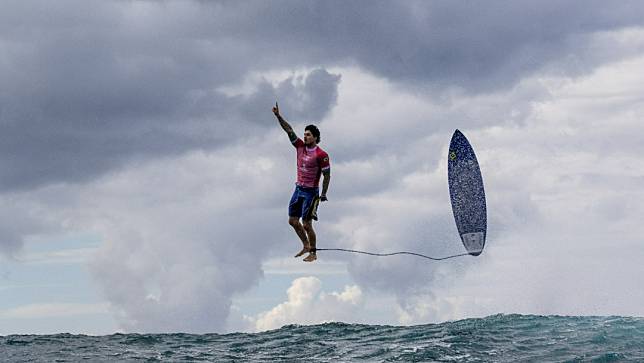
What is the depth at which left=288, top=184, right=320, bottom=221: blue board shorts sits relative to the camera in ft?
64.2

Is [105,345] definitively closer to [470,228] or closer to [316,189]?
[316,189]

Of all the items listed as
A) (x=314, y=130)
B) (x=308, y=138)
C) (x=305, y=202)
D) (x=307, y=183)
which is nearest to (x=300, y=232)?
(x=305, y=202)

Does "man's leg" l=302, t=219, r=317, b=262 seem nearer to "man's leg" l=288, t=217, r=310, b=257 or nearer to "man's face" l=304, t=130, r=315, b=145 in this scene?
"man's leg" l=288, t=217, r=310, b=257

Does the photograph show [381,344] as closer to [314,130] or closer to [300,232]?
[300,232]

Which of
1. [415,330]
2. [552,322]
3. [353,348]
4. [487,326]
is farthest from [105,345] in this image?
[552,322]

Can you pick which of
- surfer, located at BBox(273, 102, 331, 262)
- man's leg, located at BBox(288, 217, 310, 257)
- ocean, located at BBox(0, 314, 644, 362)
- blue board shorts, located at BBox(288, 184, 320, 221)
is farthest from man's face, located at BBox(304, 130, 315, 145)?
ocean, located at BBox(0, 314, 644, 362)

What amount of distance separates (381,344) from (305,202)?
4308 millimetres

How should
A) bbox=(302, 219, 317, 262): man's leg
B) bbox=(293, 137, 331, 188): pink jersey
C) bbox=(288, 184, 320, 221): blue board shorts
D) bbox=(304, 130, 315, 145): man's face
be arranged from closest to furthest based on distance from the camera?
bbox=(304, 130, 315, 145): man's face, bbox=(293, 137, 331, 188): pink jersey, bbox=(288, 184, 320, 221): blue board shorts, bbox=(302, 219, 317, 262): man's leg

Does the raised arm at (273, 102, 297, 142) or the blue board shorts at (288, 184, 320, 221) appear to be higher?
the raised arm at (273, 102, 297, 142)

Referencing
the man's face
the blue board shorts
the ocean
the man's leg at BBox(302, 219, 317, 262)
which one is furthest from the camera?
the man's leg at BBox(302, 219, 317, 262)

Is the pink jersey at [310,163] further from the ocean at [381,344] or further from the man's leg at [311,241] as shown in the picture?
the ocean at [381,344]

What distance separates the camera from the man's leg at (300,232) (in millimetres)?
19966

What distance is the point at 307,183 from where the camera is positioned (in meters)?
19.5

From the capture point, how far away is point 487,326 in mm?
21562
